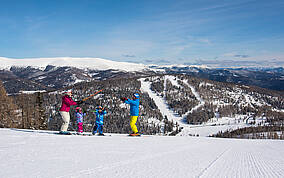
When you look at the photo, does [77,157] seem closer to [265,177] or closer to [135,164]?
[135,164]

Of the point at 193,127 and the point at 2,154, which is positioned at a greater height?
the point at 2,154

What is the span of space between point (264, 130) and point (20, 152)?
527 feet

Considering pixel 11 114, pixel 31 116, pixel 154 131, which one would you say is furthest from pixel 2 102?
pixel 154 131

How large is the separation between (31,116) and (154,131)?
128030 mm

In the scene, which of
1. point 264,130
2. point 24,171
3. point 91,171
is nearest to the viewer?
point 24,171

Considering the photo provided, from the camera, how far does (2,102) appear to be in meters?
28.0

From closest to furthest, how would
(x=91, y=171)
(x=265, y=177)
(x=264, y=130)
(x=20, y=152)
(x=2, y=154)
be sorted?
(x=91, y=171), (x=265, y=177), (x=2, y=154), (x=20, y=152), (x=264, y=130)

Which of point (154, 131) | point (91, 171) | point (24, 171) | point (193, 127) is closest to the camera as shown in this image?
point (24, 171)

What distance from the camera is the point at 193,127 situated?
17812 cm

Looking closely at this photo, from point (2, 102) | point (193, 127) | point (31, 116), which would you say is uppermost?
point (2, 102)

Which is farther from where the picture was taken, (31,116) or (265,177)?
(31,116)

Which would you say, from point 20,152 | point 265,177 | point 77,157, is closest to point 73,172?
point 77,157

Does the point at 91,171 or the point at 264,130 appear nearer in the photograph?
the point at 91,171

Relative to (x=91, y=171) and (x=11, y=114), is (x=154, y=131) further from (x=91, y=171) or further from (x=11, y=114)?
(x=91, y=171)
